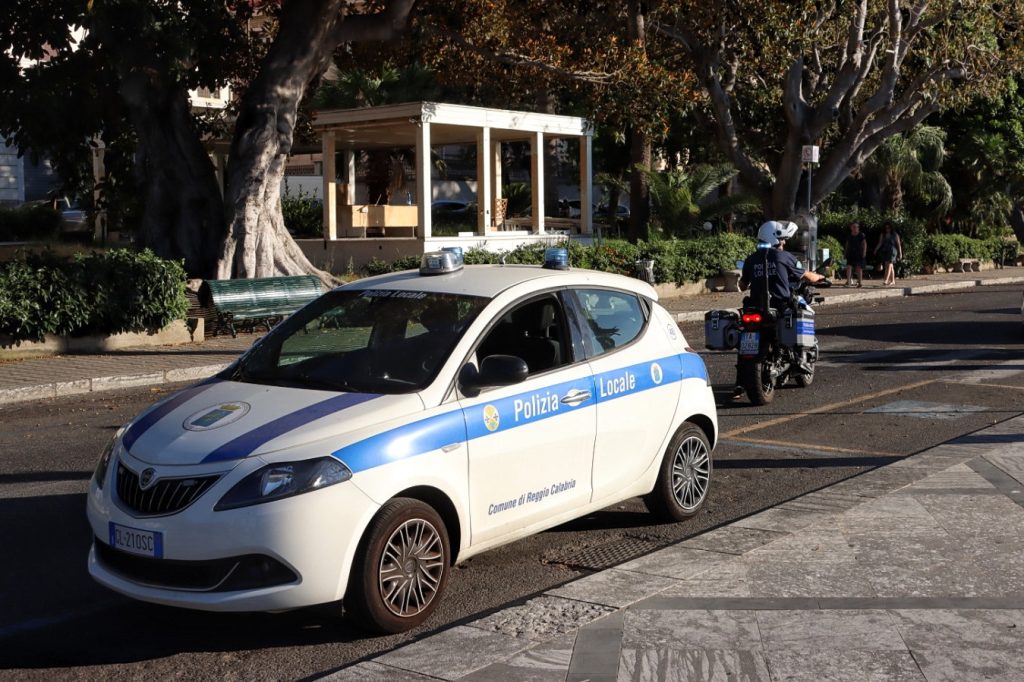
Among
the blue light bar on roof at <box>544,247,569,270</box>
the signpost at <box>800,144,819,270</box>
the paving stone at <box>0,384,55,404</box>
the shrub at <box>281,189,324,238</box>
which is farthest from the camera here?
the shrub at <box>281,189,324,238</box>

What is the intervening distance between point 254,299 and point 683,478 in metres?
12.4

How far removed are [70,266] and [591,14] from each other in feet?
45.1

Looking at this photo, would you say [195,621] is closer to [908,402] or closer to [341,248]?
[908,402]

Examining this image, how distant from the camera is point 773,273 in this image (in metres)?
12.1

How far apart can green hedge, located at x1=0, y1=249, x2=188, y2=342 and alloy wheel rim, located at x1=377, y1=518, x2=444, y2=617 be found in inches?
461

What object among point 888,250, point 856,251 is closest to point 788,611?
point 856,251

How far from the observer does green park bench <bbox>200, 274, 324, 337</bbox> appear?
18062 millimetres

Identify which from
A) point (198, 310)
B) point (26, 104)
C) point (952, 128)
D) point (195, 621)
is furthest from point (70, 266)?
point (952, 128)

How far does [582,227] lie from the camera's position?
32.8 metres

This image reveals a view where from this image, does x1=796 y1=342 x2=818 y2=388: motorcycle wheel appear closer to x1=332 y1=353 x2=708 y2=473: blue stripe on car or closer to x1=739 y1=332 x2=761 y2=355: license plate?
x1=739 y1=332 x2=761 y2=355: license plate

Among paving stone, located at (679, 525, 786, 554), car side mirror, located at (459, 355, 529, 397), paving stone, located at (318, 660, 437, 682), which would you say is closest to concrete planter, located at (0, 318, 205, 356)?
car side mirror, located at (459, 355, 529, 397)

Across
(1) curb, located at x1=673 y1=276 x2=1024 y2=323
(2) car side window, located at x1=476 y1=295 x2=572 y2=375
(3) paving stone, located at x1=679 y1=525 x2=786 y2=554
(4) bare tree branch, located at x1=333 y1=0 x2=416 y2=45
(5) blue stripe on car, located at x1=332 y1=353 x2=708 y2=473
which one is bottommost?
(3) paving stone, located at x1=679 y1=525 x2=786 y2=554

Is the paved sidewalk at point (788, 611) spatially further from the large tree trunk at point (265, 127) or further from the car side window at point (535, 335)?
the large tree trunk at point (265, 127)

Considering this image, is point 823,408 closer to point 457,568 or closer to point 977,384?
point 977,384
